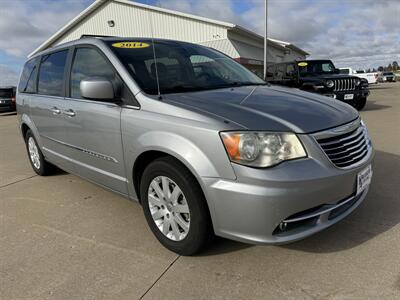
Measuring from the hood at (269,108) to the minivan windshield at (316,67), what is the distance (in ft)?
28.7

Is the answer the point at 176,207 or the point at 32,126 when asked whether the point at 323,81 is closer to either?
the point at 32,126

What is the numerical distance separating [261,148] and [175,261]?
1.11 metres

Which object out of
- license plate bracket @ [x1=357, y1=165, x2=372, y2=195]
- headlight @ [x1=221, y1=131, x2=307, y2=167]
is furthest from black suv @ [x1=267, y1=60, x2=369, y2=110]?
headlight @ [x1=221, y1=131, x2=307, y2=167]

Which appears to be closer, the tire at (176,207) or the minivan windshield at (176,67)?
the tire at (176,207)

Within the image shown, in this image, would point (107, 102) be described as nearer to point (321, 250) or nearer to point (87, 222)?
point (87, 222)

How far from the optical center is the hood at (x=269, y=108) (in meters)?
2.29

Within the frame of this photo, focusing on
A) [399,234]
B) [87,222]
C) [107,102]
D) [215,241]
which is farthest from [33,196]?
[399,234]

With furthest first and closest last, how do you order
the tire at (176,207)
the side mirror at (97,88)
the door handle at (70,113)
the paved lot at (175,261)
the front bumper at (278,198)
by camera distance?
the door handle at (70,113) < the side mirror at (97,88) < the tire at (176,207) < the paved lot at (175,261) < the front bumper at (278,198)

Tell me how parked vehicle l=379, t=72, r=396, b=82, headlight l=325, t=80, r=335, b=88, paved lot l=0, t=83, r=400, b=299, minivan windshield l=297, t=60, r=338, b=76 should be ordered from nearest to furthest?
paved lot l=0, t=83, r=400, b=299 → headlight l=325, t=80, r=335, b=88 → minivan windshield l=297, t=60, r=338, b=76 → parked vehicle l=379, t=72, r=396, b=82

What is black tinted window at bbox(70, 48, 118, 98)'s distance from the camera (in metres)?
3.10

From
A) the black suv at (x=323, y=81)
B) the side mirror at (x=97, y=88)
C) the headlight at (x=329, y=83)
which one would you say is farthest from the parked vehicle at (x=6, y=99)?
the side mirror at (x=97, y=88)

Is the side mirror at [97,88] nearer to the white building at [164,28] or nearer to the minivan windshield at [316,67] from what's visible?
the minivan windshield at [316,67]

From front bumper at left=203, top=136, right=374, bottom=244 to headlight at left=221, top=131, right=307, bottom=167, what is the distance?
45 mm

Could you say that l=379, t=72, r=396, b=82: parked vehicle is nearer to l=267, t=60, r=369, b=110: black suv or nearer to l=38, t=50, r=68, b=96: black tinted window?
l=267, t=60, r=369, b=110: black suv
